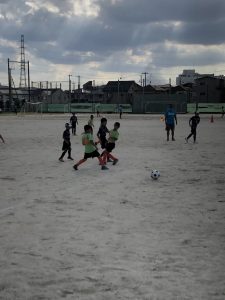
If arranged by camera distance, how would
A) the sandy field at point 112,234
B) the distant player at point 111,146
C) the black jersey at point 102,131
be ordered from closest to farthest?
the sandy field at point 112,234 < the distant player at point 111,146 < the black jersey at point 102,131

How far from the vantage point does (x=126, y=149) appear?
18.2 m

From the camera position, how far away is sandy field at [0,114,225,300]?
15.1 ft

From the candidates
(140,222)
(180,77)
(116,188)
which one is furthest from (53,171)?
(180,77)

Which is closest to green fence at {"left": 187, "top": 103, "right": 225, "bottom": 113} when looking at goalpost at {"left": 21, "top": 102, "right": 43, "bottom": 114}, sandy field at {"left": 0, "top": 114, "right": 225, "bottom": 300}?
goalpost at {"left": 21, "top": 102, "right": 43, "bottom": 114}

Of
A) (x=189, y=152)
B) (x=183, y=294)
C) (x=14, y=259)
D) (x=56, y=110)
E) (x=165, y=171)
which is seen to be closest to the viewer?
(x=183, y=294)

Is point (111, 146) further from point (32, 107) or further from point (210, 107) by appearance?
point (32, 107)

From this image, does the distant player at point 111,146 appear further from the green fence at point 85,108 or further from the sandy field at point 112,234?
the green fence at point 85,108

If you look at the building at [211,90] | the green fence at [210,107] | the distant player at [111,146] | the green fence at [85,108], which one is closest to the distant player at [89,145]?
the distant player at [111,146]

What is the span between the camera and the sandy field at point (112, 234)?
4590 mm

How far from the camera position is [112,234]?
637 centimetres

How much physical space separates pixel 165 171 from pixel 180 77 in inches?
5936

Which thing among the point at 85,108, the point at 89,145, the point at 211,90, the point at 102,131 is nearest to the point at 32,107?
the point at 85,108

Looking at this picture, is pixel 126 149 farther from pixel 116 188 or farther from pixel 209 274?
pixel 209 274

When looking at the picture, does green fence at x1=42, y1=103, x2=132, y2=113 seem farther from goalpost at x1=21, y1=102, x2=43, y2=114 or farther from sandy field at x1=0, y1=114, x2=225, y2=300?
sandy field at x1=0, y1=114, x2=225, y2=300
